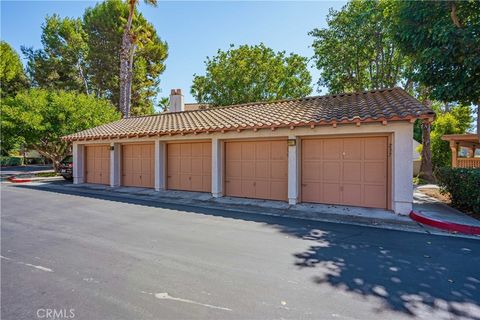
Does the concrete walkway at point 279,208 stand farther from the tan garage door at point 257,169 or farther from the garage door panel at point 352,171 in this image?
the garage door panel at point 352,171

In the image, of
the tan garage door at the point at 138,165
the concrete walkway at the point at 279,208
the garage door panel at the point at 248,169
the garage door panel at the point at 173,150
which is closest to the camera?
the concrete walkway at the point at 279,208

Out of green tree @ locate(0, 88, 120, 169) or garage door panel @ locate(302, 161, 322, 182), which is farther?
green tree @ locate(0, 88, 120, 169)

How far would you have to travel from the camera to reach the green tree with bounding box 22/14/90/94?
29703mm

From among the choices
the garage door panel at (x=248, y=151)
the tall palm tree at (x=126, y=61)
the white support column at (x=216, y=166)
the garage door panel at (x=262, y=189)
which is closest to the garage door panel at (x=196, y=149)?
the white support column at (x=216, y=166)

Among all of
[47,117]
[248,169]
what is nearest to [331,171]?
[248,169]

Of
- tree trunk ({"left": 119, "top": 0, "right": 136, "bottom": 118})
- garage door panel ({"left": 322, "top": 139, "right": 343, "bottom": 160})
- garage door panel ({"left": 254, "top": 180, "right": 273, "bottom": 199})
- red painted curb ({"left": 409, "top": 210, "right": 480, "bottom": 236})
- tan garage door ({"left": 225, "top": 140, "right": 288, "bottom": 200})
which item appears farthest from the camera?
tree trunk ({"left": 119, "top": 0, "right": 136, "bottom": 118})

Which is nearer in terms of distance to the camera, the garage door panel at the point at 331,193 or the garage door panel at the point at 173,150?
the garage door panel at the point at 331,193

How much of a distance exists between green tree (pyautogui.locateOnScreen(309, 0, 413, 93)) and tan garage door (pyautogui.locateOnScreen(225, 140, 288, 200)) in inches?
386

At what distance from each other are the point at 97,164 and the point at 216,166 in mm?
8306

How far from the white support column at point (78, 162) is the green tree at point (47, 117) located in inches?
151

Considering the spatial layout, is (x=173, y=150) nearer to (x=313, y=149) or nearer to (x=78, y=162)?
(x=313, y=149)

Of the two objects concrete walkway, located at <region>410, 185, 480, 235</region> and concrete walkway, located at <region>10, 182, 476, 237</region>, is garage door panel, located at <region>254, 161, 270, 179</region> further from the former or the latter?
concrete walkway, located at <region>410, 185, 480, 235</region>

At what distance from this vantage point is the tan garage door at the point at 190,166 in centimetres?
1197
